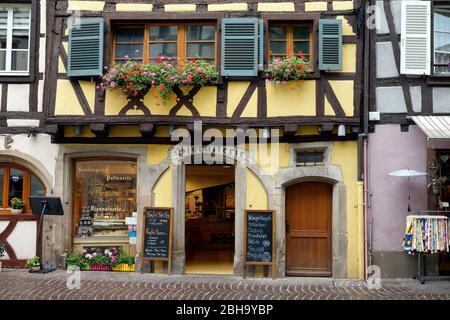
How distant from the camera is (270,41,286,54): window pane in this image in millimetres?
10625

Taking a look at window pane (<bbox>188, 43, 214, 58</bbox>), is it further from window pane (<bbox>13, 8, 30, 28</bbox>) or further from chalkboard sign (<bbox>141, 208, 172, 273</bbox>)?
window pane (<bbox>13, 8, 30, 28</bbox>)

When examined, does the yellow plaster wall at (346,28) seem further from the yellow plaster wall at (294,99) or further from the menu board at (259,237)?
the menu board at (259,237)

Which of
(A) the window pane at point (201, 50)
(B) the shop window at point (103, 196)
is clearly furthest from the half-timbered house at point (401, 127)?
(B) the shop window at point (103, 196)

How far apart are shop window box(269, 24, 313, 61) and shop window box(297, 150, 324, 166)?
5.92ft

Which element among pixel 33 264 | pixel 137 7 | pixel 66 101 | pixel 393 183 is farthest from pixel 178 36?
pixel 33 264

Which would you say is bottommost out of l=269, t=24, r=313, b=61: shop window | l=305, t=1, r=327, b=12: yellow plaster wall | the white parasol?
the white parasol

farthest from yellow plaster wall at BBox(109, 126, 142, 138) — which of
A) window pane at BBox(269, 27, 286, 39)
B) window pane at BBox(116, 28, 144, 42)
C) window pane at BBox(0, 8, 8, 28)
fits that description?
window pane at BBox(269, 27, 286, 39)

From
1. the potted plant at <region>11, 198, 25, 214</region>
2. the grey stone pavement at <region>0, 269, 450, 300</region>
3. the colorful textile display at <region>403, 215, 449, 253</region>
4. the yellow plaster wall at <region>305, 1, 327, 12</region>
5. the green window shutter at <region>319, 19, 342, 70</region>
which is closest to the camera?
the grey stone pavement at <region>0, 269, 450, 300</region>

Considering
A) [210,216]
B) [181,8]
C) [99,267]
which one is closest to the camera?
[181,8]

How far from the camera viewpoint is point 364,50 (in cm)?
1016

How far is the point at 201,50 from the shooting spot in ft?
Result: 35.1

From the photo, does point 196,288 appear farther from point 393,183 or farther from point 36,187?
point 36,187

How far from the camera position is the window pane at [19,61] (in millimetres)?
11070

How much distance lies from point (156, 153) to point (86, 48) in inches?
92.2
